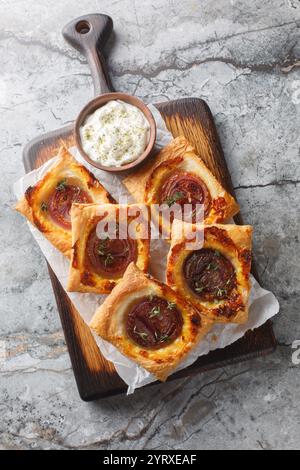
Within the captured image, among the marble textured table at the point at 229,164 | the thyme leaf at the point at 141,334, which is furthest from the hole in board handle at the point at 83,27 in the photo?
the thyme leaf at the point at 141,334

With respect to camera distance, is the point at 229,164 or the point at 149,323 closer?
the point at 149,323

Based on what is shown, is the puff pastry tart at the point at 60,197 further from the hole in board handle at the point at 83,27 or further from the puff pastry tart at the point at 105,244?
the hole in board handle at the point at 83,27

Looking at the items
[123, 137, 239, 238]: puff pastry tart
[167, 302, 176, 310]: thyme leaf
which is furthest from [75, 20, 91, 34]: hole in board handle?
[167, 302, 176, 310]: thyme leaf

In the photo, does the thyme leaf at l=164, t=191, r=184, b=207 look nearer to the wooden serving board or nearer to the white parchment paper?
the white parchment paper

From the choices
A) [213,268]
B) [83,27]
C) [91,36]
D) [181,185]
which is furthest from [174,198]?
[83,27]

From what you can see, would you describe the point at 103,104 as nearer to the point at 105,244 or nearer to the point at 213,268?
the point at 105,244
